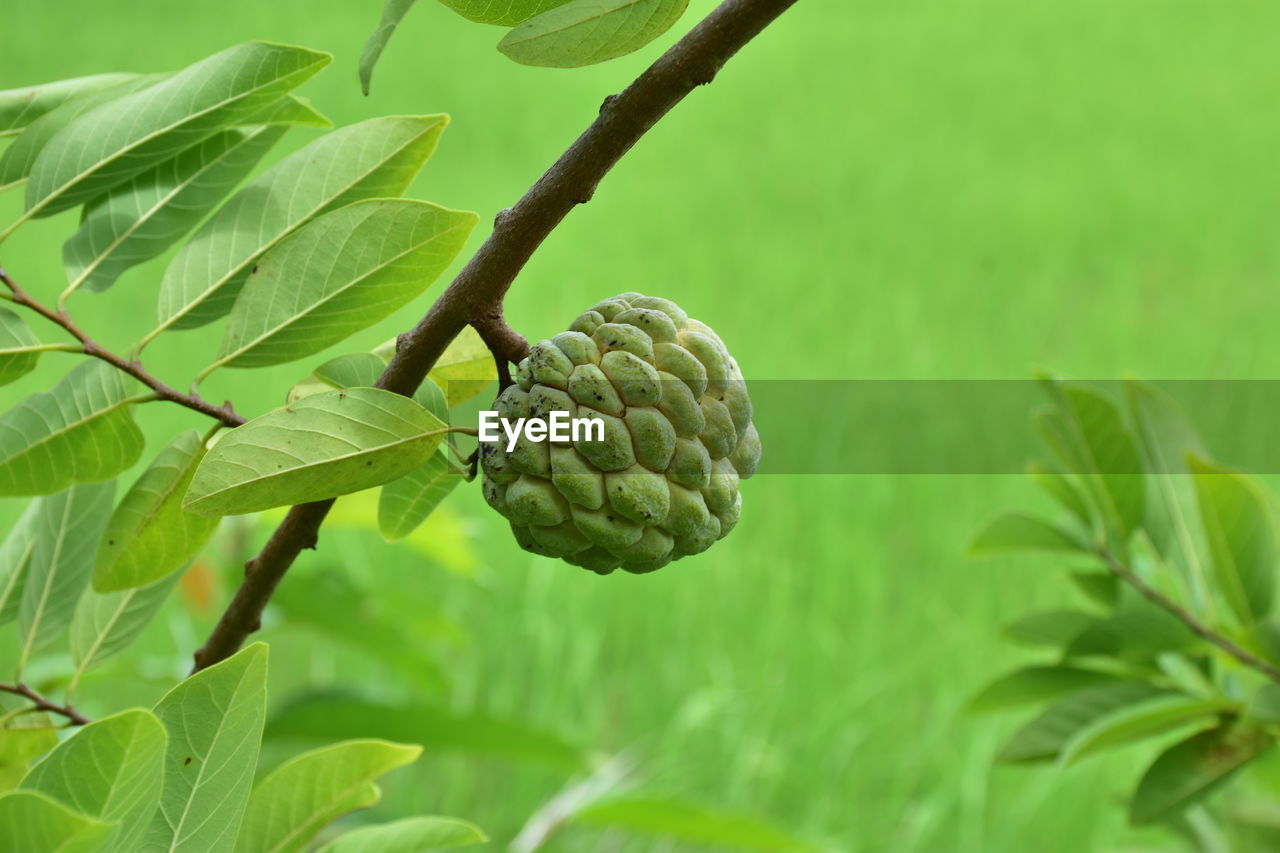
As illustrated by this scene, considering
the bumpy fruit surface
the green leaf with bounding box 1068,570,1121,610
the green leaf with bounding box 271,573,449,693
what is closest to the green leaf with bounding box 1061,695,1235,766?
the green leaf with bounding box 1068,570,1121,610

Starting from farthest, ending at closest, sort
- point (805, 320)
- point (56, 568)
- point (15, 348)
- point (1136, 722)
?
point (805, 320) → point (1136, 722) → point (56, 568) → point (15, 348)

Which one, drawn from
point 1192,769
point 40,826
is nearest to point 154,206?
point 40,826

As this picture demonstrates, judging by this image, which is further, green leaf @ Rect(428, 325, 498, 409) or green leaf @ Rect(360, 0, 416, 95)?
green leaf @ Rect(428, 325, 498, 409)

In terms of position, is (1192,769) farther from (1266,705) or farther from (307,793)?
(307,793)

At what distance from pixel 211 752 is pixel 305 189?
0.94 feet

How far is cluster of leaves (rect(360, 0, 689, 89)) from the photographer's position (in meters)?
0.45

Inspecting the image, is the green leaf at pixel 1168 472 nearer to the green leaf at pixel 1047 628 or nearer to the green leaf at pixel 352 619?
the green leaf at pixel 1047 628

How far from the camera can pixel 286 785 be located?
0.53 m

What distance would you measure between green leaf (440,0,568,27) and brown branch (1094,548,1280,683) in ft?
2.32

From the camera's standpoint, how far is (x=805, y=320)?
3898 mm

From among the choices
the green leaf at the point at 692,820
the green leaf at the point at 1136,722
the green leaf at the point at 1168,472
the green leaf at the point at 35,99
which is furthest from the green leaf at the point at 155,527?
the green leaf at the point at 692,820

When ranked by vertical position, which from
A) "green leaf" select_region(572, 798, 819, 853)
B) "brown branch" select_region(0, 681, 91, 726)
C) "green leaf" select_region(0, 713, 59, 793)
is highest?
"green leaf" select_region(572, 798, 819, 853)

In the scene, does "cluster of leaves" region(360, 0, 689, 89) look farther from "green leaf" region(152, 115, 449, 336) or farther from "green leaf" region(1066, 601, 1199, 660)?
"green leaf" region(1066, 601, 1199, 660)

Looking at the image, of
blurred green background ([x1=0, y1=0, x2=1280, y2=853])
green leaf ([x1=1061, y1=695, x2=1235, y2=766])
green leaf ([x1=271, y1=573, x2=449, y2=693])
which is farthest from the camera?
blurred green background ([x1=0, y1=0, x2=1280, y2=853])
